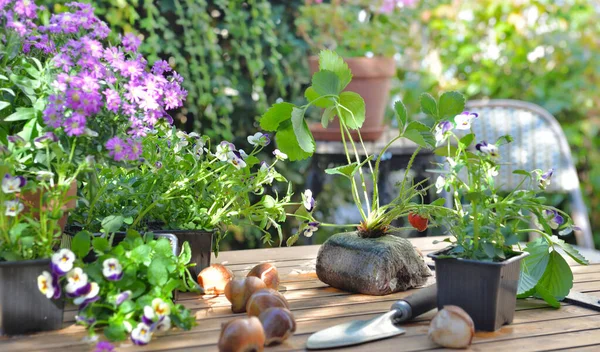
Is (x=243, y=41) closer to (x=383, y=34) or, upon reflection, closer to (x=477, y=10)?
(x=383, y=34)

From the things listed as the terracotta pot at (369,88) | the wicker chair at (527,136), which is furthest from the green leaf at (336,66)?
the wicker chair at (527,136)

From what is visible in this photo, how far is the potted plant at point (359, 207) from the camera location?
1.29 metres

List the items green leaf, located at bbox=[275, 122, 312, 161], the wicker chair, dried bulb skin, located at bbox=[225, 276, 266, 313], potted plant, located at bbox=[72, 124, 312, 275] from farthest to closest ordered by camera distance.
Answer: the wicker chair, green leaf, located at bbox=[275, 122, 312, 161], potted plant, located at bbox=[72, 124, 312, 275], dried bulb skin, located at bbox=[225, 276, 266, 313]

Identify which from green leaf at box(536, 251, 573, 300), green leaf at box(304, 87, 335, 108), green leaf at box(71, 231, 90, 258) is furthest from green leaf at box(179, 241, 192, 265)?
green leaf at box(536, 251, 573, 300)

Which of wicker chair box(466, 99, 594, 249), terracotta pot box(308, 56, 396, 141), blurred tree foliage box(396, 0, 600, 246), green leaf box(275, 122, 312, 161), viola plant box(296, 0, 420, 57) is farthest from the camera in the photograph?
blurred tree foliage box(396, 0, 600, 246)

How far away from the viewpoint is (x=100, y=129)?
43.0 inches

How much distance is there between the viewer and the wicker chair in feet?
8.91

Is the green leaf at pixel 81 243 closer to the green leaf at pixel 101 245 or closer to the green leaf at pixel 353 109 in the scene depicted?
the green leaf at pixel 101 245

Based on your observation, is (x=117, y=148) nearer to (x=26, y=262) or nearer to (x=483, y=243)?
(x=26, y=262)

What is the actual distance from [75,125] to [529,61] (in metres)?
3.48

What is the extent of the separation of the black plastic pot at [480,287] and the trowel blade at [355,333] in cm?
10

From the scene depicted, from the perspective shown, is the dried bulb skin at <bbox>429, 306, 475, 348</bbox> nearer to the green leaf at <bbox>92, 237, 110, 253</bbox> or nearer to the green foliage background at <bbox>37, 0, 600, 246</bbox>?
the green leaf at <bbox>92, 237, 110, 253</bbox>

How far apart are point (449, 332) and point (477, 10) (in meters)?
3.43

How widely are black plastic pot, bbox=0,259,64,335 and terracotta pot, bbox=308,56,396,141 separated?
5.24 feet
